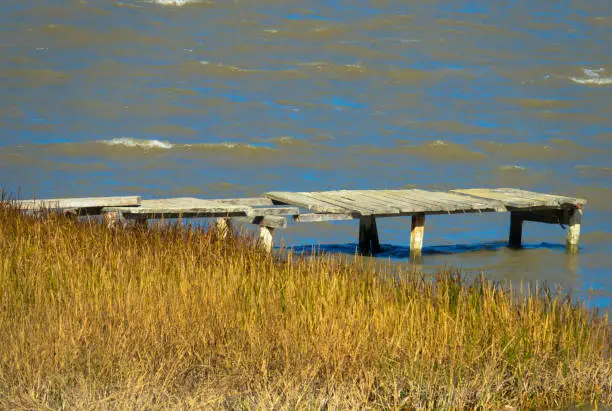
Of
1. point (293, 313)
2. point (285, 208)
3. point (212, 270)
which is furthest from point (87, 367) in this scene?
point (285, 208)

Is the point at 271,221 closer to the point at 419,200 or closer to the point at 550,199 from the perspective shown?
the point at 419,200

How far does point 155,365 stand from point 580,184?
13187 millimetres

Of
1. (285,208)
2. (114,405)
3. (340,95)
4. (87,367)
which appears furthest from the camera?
(340,95)

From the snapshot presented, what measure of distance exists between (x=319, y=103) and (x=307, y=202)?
1261 cm

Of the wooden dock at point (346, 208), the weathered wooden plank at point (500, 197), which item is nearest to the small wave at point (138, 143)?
the wooden dock at point (346, 208)

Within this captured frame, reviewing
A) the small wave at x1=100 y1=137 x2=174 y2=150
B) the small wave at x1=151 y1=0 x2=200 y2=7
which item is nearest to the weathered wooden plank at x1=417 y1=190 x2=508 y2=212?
the small wave at x1=100 y1=137 x2=174 y2=150

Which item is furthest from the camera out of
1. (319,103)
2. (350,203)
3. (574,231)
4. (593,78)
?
(593,78)

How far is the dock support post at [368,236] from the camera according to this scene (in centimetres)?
1141

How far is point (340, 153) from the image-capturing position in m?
19.7

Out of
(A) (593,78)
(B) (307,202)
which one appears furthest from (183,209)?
(A) (593,78)

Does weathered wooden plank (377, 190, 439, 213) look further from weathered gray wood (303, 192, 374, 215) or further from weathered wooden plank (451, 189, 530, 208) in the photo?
weathered wooden plank (451, 189, 530, 208)

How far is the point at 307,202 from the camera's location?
1042 centimetres

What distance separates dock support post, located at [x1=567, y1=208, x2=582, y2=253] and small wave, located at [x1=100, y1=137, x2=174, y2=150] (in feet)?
32.5

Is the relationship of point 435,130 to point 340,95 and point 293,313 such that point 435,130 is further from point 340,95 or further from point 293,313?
point 293,313
